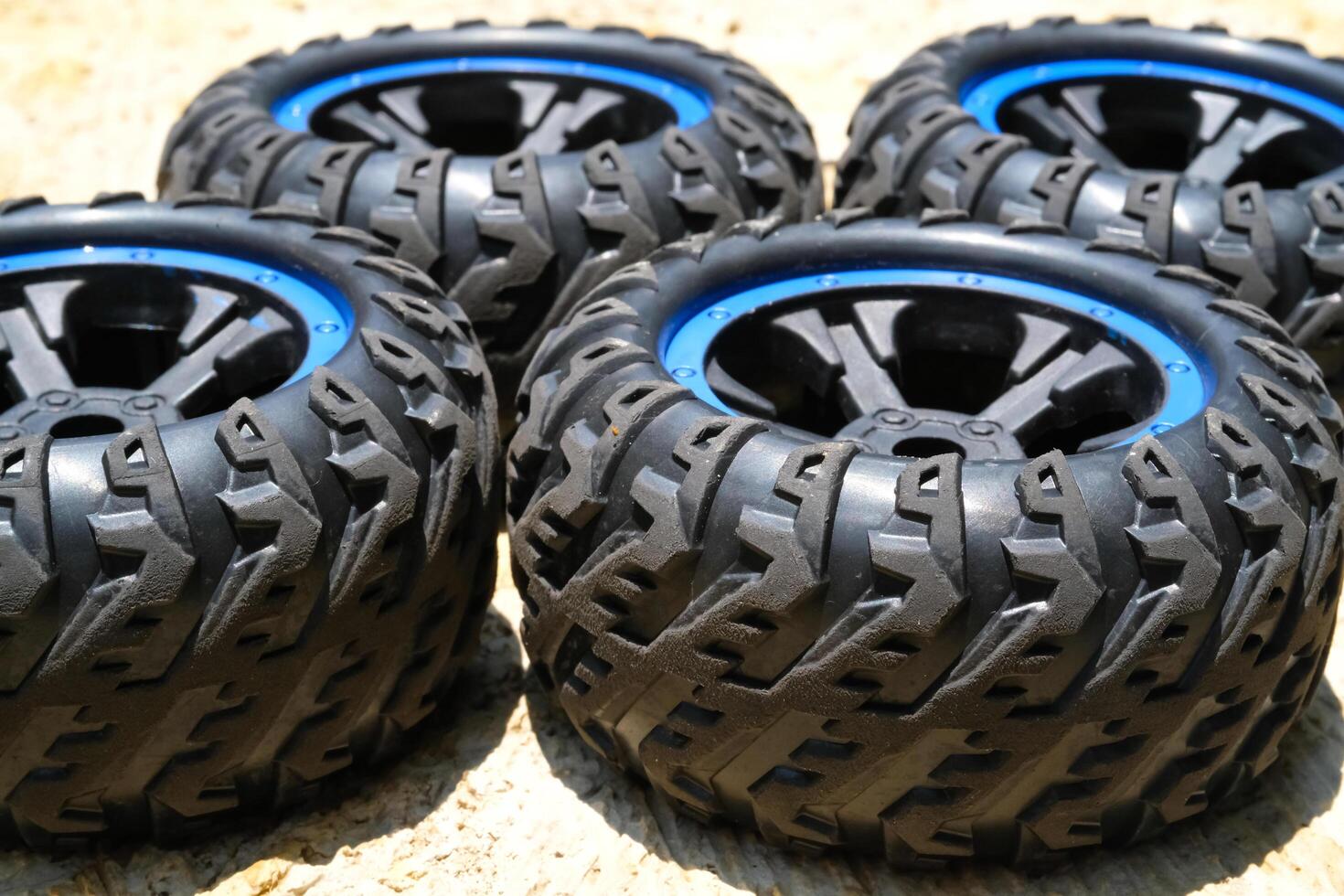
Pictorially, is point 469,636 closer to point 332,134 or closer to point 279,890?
point 279,890

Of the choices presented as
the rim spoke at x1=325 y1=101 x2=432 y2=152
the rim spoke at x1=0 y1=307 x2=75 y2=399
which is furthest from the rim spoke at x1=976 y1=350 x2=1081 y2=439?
the rim spoke at x1=325 y1=101 x2=432 y2=152

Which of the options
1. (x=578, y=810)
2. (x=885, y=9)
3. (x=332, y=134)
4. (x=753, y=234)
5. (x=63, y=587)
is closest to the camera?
(x=63, y=587)

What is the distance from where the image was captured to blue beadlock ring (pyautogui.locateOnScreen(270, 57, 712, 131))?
149 inches

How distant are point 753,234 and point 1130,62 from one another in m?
1.69

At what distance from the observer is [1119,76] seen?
4051 mm

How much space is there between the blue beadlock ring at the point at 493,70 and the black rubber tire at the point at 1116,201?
0.42 metres

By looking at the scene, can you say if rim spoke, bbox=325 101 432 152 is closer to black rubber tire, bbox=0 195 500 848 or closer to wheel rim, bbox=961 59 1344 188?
wheel rim, bbox=961 59 1344 188

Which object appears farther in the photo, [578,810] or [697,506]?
[578,810]

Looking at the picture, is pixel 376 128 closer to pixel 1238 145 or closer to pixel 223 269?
pixel 223 269

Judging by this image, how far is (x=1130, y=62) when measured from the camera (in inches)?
161

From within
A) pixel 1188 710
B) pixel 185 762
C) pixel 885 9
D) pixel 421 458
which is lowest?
pixel 885 9

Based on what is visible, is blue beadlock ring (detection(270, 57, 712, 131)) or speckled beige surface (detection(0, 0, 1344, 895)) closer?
speckled beige surface (detection(0, 0, 1344, 895))

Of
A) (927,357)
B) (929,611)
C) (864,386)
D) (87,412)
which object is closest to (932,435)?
(864,386)

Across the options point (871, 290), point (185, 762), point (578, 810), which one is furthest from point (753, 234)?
point (185, 762)
